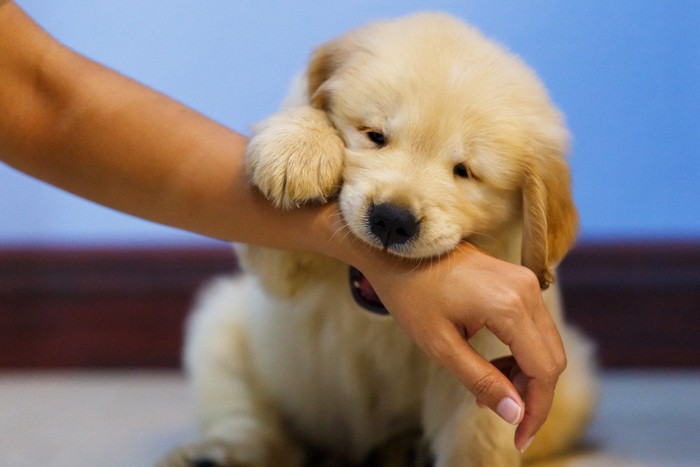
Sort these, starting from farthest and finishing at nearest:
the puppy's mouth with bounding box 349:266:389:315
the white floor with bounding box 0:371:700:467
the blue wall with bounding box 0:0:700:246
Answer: the blue wall with bounding box 0:0:700:246 → the white floor with bounding box 0:371:700:467 → the puppy's mouth with bounding box 349:266:389:315

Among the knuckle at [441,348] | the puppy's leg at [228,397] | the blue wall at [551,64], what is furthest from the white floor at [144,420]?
the knuckle at [441,348]

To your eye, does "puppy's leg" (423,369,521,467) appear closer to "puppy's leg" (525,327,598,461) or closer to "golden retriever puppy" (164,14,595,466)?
"golden retriever puppy" (164,14,595,466)

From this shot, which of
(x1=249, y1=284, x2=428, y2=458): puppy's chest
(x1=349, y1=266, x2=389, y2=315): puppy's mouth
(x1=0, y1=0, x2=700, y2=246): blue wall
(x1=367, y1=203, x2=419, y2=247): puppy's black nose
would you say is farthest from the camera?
(x1=0, y1=0, x2=700, y2=246): blue wall

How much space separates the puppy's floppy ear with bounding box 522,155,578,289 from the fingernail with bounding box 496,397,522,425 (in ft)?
0.95

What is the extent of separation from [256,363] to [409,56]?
0.86m

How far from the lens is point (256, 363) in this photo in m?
2.06

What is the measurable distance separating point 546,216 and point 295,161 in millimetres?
458

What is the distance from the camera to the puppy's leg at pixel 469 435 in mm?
1666

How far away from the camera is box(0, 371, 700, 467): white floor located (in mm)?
1995

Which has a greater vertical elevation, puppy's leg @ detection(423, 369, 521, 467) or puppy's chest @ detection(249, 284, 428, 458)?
puppy's chest @ detection(249, 284, 428, 458)

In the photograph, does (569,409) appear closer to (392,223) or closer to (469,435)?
(469,435)

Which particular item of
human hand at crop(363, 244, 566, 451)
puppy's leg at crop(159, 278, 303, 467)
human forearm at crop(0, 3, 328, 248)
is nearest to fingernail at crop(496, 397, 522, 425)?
human hand at crop(363, 244, 566, 451)

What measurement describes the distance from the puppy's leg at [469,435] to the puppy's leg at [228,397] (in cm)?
40

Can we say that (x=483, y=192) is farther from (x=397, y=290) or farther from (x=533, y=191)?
(x=397, y=290)
